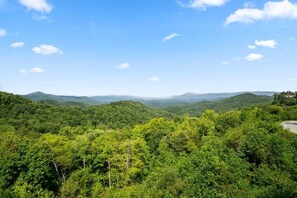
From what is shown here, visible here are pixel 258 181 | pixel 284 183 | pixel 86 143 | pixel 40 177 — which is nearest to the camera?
pixel 284 183

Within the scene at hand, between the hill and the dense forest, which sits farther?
the hill

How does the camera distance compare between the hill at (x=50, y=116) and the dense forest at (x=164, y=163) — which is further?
the hill at (x=50, y=116)

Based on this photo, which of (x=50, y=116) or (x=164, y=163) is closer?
(x=164, y=163)

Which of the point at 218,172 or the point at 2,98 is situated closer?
the point at 218,172

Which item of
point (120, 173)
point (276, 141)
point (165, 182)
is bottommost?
point (120, 173)

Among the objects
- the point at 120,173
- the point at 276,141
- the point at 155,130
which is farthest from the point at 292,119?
the point at 120,173

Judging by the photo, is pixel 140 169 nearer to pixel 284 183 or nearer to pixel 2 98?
pixel 284 183

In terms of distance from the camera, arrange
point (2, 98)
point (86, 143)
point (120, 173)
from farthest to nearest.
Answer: point (2, 98), point (86, 143), point (120, 173)

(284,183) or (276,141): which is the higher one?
(276,141)

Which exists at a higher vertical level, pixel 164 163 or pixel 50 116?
pixel 50 116
